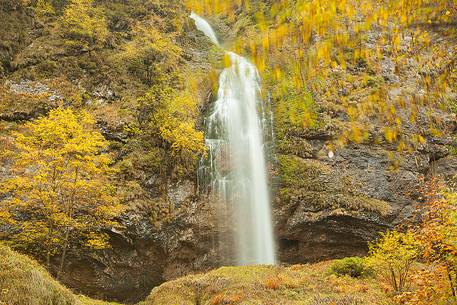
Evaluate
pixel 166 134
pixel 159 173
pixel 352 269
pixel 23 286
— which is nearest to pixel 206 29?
pixel 166 134

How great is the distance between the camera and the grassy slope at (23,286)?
20.8 ft

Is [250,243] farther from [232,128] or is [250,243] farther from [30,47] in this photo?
[30,47]

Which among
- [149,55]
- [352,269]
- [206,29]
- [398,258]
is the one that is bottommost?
[352,269]

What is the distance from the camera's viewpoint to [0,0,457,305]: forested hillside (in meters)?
14.3

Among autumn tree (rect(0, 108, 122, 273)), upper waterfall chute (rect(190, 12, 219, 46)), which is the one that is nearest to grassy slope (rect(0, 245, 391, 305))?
autumn tree (rect(0, 108, 122, 273))

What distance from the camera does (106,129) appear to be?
69.9 ft

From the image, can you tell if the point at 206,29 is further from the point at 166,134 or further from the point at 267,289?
the point at 267,289

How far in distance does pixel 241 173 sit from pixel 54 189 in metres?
10.4

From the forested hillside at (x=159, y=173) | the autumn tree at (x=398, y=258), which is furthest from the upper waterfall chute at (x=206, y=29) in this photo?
the autumn tree at (x=398, y=258)

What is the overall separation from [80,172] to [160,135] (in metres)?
6.77

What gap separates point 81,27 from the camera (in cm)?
2517

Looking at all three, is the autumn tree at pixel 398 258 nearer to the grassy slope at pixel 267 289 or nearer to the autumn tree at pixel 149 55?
the grassy slope at pixel 267 289

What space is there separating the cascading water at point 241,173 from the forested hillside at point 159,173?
0.49 meters

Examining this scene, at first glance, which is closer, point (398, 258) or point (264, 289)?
point (398, 258)
